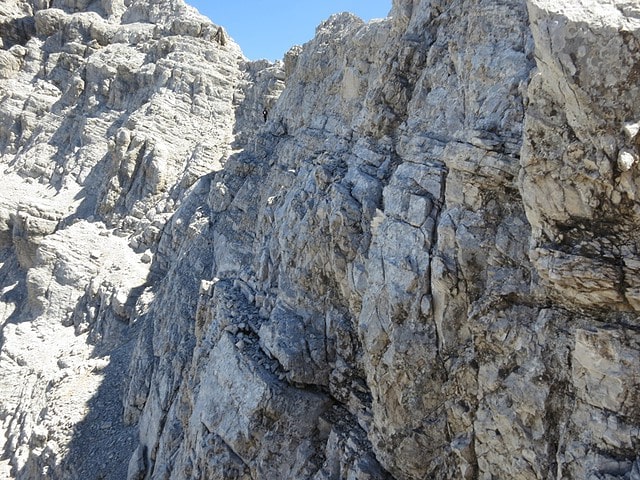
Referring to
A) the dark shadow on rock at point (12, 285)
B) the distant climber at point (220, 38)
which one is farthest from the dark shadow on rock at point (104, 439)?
the distant climber at point (220, 38)

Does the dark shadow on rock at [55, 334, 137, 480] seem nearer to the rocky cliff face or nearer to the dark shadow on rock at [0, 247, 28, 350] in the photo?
the rocky cliff face

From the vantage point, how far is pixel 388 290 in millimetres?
11586

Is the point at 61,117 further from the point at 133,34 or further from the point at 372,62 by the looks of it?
the point at 372,62

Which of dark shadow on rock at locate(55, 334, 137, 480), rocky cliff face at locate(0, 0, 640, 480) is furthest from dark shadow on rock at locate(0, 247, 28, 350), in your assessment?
dark shadow on rock at locate(55, 334, 137, 480)

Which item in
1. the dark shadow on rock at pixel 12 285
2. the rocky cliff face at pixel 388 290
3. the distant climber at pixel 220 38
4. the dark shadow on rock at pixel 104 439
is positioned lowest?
the dark shadow on rock at pixel 104 439

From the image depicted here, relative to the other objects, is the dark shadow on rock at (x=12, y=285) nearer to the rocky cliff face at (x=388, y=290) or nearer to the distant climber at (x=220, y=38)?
the rocky cliff face at (x=388, y=290)

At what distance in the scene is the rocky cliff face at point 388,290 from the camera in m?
7.59

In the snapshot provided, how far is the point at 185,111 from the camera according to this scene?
42.1 meters

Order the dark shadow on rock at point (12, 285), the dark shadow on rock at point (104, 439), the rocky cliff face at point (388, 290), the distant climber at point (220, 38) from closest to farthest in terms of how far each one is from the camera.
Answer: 1. the rocky cliff face at point (388, 290)
2. the dark shadow on rock at point (104, 439)
3. the dark shadow on rock at point (12, 285)
4. the distant climber at point (220, 38)

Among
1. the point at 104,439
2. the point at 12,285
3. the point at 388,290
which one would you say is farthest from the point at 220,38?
the point at 388,290

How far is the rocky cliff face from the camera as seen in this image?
7.59 metres

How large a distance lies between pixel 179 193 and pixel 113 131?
42.2 ft

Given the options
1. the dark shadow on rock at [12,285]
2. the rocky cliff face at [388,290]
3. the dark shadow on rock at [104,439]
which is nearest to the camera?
the rocky cliff face at [388,290]

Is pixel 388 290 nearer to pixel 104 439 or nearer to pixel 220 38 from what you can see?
pixel 104 439
